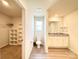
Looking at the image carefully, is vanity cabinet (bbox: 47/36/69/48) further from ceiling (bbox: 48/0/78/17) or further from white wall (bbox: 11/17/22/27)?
white wall (bbox: 11/17/22/27)

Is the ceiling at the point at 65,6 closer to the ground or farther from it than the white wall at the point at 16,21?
farther from it

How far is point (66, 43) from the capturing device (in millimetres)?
5973

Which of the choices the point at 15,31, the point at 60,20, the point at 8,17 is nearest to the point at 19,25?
the point at 15,31

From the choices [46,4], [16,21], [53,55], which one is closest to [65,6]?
[46,4]

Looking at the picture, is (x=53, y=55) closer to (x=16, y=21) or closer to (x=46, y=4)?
(x=46, y=4)

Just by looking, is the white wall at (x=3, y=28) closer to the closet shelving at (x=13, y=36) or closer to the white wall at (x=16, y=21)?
the white wall at (x=16, y=21)

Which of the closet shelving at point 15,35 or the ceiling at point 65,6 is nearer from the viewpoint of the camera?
the ceiling at point 65,6

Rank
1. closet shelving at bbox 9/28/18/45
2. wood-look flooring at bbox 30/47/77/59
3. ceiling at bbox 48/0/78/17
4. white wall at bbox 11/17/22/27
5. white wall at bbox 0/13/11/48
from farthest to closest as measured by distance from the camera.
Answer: white wall at bbox 11/17/22/27
closet shelving at bbox 9/28/18/45
white wall at bbox 0/13/11/48
wood-look flooring at bbox 30/47/77/59
ceiling at bbox 48/0/78/17

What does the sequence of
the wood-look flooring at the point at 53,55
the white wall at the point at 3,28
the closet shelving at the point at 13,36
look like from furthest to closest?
the closet shelving at the point at 13,36
the white wall at the point at 3,28
the wood-look flooring at the point at 53,55

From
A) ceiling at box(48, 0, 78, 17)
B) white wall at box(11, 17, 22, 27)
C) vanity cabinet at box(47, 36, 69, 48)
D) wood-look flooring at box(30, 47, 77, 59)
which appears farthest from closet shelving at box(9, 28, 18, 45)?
ceiling at box(48, 0, 78, 17)

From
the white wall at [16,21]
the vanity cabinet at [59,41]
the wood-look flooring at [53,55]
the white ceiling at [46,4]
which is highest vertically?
the white ceiling at [46,4]

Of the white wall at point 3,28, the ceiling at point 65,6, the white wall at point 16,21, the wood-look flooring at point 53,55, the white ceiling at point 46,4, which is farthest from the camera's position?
the white wall at point 16,21

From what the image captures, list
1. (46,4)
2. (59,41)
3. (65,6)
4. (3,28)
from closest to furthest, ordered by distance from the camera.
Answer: (46,4) < (65,6) < (59,41) < (3,28)

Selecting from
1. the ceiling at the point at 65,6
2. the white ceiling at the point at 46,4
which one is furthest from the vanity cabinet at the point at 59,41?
the white ceiling at the point at 46,4
